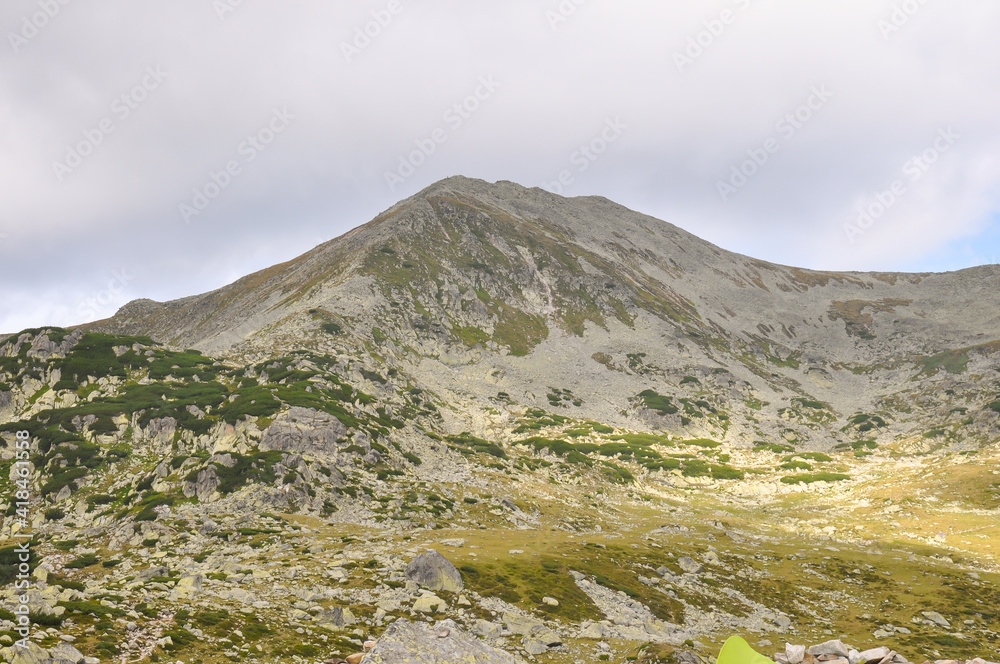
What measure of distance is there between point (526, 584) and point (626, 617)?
5.55m

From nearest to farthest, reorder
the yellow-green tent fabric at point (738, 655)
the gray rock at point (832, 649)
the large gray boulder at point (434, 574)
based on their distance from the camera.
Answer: the yellow-green tent fabric at point (738, 655)
the gray rock at point (832, 649)
the large gray boulder at point (434, 574)

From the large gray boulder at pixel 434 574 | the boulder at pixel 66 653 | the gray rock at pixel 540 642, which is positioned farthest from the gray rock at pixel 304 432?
the boulder at pixel 66 653

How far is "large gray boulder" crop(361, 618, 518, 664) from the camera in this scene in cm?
1180

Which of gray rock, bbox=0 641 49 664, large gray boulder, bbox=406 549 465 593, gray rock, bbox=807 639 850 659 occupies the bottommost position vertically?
gray rock, bbox=807 639 850 659

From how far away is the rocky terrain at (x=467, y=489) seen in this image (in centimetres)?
2316

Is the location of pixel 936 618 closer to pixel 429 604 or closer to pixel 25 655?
pixel 429 604

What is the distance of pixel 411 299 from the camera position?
384 ft

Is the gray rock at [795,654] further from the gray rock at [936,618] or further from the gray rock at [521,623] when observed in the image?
the gray rock at [936,618]

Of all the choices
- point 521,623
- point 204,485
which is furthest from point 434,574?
point 204,485

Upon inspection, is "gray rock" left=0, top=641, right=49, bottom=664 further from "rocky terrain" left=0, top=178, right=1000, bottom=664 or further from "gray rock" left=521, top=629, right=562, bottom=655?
"gray rock" left=521, top=629, right=562, bottom=655

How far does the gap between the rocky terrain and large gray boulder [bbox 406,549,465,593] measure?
17 centimetres

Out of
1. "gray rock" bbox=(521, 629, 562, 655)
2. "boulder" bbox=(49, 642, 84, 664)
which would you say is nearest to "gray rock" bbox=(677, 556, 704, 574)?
"gray rock" bbox=(521, 629, 562, 655)

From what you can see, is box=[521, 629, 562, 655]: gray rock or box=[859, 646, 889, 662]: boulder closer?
box=[859, 646, 889, 662]: boulder

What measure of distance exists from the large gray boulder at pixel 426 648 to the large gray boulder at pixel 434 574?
13.4 m
